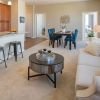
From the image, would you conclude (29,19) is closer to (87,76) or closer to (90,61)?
(90,61)

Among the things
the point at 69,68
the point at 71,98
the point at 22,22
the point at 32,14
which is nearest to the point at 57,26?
the point at 32,14

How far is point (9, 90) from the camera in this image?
3002 millimetres

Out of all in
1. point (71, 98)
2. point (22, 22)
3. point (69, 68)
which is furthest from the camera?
point (22, 22)

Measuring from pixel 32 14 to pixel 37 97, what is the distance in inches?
415

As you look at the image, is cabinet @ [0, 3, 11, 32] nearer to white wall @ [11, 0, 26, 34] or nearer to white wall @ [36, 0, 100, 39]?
white wall @ [11, 0, 26, 34]

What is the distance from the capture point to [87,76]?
2.34 m

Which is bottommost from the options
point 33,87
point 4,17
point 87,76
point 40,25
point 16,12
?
point 33,87

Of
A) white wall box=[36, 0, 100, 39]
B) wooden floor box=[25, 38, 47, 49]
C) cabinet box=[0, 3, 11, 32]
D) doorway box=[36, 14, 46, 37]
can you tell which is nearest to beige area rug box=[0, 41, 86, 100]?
wooden floor box=[25, 38, 47, 49]

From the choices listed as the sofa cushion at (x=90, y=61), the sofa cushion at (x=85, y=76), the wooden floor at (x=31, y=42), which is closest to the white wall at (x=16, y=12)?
the wooden floor at (x=31, y=42)

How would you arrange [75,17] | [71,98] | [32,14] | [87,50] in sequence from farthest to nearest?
[32,14] < [75,17] < [87,50] < [71,98]

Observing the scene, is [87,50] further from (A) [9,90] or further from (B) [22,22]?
(B) [22,22]

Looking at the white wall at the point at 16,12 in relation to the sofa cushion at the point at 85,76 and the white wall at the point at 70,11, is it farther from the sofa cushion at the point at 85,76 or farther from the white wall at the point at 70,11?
the sofa cushion at the point at 85,76

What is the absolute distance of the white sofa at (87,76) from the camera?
5.14 feet

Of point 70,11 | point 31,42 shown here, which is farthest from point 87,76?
point 70,11
